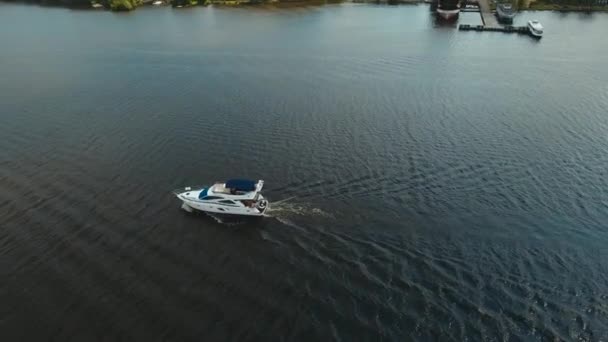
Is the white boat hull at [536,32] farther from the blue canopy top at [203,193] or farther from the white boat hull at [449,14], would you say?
the blue canopy top at [203,193]

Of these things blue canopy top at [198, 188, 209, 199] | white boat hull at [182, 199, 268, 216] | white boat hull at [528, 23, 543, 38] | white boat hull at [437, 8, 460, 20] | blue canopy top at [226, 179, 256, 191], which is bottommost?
white boat hull at [182, 199, 268, 216]

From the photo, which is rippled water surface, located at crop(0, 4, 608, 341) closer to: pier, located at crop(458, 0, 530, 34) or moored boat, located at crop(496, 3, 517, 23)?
Answer: pier, located at crop(458, 0, 530, 34)

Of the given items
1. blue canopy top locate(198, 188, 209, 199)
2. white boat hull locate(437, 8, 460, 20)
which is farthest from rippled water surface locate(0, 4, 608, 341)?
white boat hull locate(437, 8, 460, 20)

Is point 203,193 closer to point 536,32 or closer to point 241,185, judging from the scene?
point 241,185

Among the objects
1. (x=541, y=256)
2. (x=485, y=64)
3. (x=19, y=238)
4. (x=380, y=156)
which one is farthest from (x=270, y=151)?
(x=485, y=64)

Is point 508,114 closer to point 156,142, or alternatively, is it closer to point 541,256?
point 541,256

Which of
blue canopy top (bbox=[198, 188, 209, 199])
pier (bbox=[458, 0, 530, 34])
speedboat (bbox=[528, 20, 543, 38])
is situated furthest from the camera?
pier (bbox=[458, 0, 530, 34])
